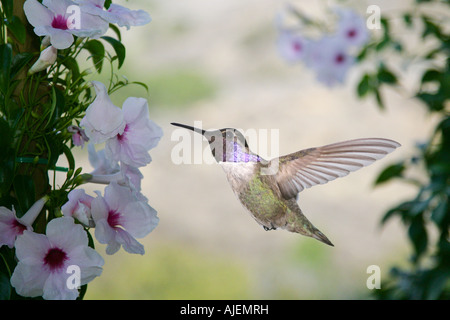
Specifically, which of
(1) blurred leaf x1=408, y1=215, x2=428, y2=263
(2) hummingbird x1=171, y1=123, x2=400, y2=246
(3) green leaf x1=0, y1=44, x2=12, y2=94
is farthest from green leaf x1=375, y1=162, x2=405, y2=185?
(3) green leaf x1=0, y1=44, x2=12, y2=94

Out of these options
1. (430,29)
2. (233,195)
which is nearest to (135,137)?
(430,29)

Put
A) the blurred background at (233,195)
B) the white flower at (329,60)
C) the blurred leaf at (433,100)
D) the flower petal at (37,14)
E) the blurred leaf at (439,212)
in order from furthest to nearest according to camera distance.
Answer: the blurred background at (233,195) < the white flower at (329,60) < the blurred leaf at (433,100) < the blurred leaf at (439,212) < the flower petal at (37,14)

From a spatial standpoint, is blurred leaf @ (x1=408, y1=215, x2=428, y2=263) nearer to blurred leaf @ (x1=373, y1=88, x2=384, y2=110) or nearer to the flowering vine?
blurred leaf @ (x1=373, y1=88, x2=384, y2=110)

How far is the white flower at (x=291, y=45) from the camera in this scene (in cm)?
201

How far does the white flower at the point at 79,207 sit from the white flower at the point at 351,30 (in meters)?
1.38

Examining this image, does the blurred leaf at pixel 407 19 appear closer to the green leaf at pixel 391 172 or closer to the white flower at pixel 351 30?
the white flower at pixel 351 30

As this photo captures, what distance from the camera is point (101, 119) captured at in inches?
28.6

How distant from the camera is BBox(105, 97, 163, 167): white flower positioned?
76 cm

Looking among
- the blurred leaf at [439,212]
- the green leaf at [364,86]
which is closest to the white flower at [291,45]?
the green leaf at [364,86]

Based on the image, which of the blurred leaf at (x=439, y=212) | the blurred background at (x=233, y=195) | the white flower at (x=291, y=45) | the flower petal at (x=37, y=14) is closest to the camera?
the flower petal at (x=37, y=14)

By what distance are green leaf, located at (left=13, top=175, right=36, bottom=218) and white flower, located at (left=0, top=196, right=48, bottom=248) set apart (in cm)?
1

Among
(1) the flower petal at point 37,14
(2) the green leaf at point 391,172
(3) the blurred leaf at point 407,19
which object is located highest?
(3) the blurred leaf at point 407,19

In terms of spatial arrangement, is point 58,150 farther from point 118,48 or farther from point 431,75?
point 431,75
